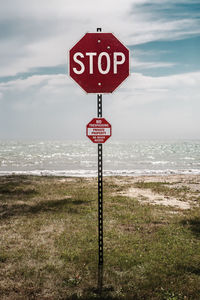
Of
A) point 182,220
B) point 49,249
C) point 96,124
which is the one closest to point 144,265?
point 49,249

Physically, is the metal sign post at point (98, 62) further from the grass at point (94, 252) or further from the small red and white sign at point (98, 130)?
the grass at point (94, 252)

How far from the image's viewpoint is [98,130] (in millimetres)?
4820

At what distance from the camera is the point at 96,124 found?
4793 mm

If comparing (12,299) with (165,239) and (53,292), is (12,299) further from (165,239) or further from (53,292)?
(165,239)

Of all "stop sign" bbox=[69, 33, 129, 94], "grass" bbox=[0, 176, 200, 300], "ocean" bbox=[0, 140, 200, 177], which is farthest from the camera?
"ocean" bbox=[0, 140, 200, 177]

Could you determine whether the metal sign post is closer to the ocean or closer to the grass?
the grass

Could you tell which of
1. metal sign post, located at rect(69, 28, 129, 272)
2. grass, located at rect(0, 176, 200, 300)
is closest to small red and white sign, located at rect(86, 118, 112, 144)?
metal sign post, located at rect(69, 28, 129, 272)

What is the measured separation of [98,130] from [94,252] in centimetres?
344

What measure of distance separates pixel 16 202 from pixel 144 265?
8070mm

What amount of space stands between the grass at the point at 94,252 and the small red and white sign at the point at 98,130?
2.85 meters

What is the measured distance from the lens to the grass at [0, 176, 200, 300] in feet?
15.9

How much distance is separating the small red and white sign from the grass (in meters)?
2.85

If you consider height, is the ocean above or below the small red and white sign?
below

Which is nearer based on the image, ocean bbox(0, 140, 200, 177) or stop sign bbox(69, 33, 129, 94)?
stop sign bbox(69, 33, 129, 94)
